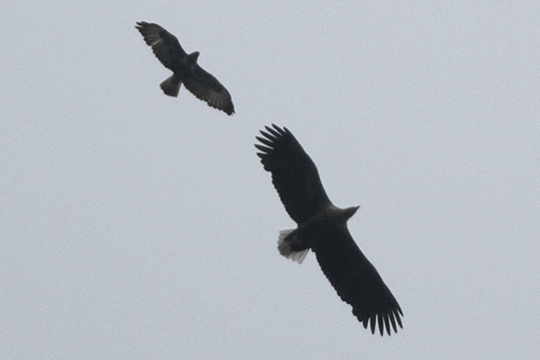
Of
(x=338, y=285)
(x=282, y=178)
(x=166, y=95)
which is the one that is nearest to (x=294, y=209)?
(x=282, y=178)

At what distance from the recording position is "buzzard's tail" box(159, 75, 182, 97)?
1453cm

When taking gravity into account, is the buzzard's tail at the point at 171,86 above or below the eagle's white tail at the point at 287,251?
above

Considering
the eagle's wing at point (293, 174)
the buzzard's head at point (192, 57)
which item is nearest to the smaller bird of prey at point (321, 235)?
the eagle's wing at point (293, 174)

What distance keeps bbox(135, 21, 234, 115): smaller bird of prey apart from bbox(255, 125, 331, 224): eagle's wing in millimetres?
4048

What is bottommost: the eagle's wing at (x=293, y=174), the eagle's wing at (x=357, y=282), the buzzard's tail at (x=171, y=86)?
the eagle's wing at (x=357, y=282)

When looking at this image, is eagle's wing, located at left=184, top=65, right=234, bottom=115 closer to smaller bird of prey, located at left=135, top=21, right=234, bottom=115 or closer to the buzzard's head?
smaller bird of prey, located at left=135, top=21, right=234, bottom=115

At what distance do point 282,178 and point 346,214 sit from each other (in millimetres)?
884

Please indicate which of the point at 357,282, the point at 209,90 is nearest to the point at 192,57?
the point at 209,90

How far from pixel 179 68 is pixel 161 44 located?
471mm

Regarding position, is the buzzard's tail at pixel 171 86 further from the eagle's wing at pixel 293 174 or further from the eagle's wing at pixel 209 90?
the eagle's wing at pixel 293 174

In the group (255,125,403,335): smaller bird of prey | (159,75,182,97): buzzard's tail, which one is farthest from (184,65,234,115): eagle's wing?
(255,125,403,335): smaller bird of prey

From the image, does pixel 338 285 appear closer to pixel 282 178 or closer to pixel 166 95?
pixel 282 178

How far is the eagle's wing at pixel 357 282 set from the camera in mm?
11250

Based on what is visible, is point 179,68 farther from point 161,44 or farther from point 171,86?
point 161,44
